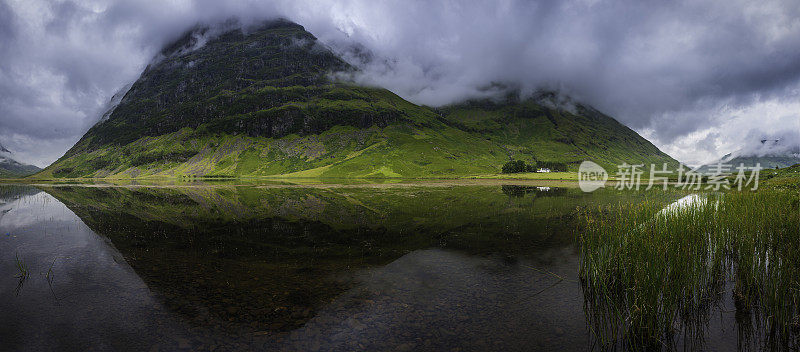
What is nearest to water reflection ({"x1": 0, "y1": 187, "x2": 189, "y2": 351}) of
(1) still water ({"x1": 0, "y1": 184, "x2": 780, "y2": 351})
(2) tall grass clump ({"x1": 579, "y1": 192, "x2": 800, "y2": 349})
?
(1) still water ({"x1": 0, "y1": 184, "x2": 780, "y2": 351})

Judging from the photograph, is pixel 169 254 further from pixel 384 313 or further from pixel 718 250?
pixel 718 250

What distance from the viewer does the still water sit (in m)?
9.30

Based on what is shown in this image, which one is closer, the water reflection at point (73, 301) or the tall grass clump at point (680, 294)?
the tall grass clump at point (680, 294)

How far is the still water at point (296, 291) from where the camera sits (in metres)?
9.30

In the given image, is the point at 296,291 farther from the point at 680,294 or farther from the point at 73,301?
the point at 680,294

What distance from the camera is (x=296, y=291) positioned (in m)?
12.8

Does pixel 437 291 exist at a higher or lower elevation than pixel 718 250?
lower

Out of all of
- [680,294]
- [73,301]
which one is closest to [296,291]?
[73,301]

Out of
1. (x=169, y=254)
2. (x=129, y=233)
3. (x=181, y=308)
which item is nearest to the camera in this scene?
(x=181, y=308)

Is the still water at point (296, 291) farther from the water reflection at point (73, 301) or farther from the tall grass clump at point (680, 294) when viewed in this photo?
the tall grass clump at point (680, 294)

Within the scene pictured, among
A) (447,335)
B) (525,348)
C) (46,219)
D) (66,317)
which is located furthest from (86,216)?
(525,348)

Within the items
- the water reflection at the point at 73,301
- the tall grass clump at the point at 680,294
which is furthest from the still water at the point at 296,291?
the tall grass clump at the point at 680,294

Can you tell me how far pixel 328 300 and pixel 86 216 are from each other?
35.7 m

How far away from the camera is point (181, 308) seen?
11.3 metres
